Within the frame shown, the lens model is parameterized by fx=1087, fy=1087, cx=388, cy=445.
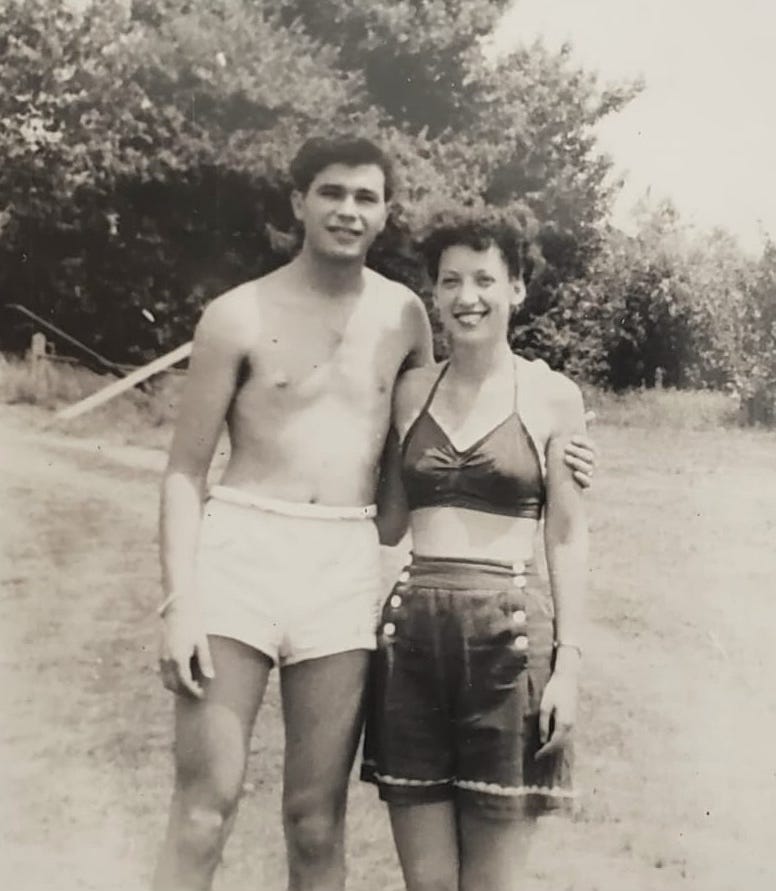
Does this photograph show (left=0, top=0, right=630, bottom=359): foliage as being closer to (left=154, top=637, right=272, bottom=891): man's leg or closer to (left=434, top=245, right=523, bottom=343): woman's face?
(left=434, top=245, right=523, bottom=343): woman's face

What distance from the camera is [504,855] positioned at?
3.13ft

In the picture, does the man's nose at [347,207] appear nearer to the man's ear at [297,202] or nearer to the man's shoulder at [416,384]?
the man's ear at [297,202]

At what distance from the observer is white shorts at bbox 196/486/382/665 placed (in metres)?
0.96

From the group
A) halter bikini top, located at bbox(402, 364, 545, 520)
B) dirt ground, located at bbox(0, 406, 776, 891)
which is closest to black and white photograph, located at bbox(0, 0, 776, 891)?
dirt ground, located at bbox(0, 406, 776, 891)

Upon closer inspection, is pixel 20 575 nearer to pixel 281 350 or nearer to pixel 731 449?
pixel 281 350

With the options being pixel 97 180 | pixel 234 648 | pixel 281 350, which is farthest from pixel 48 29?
pixel 234 648

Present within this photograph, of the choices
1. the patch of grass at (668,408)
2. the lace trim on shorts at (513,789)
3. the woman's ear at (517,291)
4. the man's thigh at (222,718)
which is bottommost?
the lace trim on shorts at (513,789)

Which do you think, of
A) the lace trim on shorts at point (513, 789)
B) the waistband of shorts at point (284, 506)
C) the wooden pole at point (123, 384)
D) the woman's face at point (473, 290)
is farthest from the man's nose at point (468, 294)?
the lace trim on shorts at point (513, 789)

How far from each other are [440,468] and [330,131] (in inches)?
15.7

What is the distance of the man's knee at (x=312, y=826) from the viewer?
1.00 metres

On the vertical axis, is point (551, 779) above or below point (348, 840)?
above

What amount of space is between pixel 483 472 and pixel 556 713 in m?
0.22

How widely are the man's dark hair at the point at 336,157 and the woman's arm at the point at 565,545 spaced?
0.87 ft

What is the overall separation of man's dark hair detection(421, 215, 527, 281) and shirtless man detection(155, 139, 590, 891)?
0.22 ft
